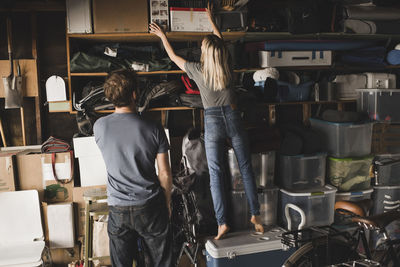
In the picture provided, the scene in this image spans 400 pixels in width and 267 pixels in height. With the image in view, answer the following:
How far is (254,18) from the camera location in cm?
378

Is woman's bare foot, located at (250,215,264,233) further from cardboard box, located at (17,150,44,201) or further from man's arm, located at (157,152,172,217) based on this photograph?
cardboard box, located at (17,150,44,201)

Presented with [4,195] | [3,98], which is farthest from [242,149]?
[3,98]

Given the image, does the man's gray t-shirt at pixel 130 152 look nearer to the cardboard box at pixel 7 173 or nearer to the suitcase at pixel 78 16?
the suitcase at pixel 78 16

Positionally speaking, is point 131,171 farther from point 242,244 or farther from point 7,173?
point 7,173

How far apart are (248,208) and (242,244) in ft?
1.66

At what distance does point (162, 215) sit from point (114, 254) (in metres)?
0.40

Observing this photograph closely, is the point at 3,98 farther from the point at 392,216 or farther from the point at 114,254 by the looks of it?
the point at 392,216

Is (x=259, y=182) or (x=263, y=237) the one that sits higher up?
(x=259, y=182)

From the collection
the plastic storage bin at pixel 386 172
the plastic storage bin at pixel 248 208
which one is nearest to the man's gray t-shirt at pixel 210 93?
the plastic storage bin at pixel 248 208

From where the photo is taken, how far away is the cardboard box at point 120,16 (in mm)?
3447

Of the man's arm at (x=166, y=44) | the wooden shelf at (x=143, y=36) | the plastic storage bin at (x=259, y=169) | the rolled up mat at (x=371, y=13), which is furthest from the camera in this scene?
the rolled up mat at (x=371, y=13)

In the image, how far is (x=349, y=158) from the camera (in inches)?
144

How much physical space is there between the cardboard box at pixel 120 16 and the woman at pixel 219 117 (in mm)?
581

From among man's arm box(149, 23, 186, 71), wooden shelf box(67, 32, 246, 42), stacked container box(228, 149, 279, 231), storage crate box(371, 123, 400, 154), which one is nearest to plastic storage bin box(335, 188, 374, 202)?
storage crate box(371, 123, 400, 154)
